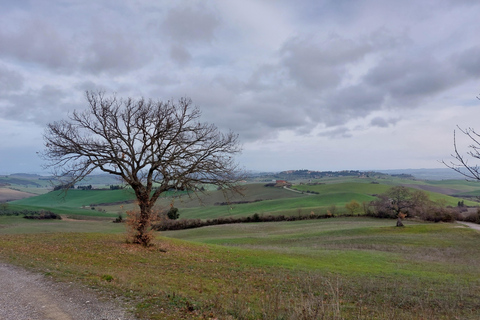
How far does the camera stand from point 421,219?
5459 centimetres

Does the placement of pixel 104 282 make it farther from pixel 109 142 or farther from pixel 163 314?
pixel 109 142

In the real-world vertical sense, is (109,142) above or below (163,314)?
above

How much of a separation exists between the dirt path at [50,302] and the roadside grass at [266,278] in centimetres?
59

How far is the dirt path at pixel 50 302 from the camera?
281 inches

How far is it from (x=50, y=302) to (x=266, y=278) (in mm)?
9882

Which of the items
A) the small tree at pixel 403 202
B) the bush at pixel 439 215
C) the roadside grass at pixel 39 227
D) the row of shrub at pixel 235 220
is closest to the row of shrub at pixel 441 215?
the bush at pixel 439 215

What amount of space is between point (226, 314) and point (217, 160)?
48.6 feet

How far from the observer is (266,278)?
1517 cm

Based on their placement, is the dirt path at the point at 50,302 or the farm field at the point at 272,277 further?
the farm field at the point at 272,277

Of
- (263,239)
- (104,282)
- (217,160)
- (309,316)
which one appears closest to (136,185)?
(217,160)

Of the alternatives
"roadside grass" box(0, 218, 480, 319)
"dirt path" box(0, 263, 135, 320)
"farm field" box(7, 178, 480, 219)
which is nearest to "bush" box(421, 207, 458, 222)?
"farm field" box(7, 178, 480, 219)

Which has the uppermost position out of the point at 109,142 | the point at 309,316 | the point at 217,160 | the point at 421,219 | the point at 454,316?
the point at 109,142

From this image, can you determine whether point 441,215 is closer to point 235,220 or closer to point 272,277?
point 235,220

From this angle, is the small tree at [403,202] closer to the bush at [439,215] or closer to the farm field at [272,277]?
the bush at [439,215]
